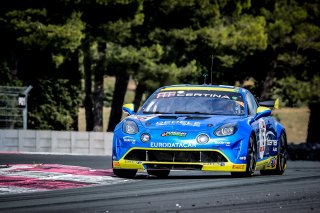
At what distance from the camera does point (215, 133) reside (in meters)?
13.3

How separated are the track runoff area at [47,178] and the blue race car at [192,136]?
0.48m

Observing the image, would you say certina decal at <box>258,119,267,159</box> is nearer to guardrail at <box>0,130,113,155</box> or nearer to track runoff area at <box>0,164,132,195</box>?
track runoff area at <box>0,164,132,195</box>

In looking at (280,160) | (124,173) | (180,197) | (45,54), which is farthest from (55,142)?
(180,197)

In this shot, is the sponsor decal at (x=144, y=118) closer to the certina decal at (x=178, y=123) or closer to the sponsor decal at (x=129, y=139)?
the certina decal at (x=178, y=123)

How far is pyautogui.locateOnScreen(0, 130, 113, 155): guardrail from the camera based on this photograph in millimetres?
25944

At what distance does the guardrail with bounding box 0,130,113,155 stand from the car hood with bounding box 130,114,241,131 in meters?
12.6

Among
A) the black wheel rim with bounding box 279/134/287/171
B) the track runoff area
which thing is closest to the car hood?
the track runoff area

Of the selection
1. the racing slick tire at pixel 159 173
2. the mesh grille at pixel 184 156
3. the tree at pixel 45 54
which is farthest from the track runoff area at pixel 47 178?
the tree at pixel 45 54

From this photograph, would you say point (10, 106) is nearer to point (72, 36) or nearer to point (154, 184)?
point (72, 36)

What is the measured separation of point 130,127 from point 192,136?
3.09ft

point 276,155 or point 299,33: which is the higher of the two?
point 299,33

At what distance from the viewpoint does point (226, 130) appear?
43.8 feet

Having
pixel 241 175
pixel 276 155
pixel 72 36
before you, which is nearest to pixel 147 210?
pixel 241 175

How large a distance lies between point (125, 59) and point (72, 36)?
2524 mm
